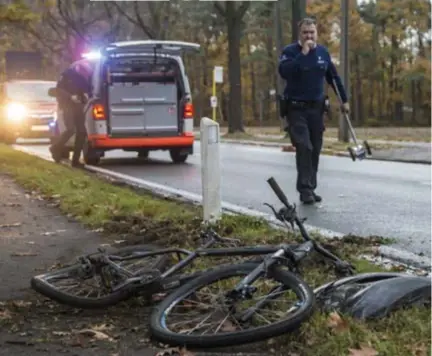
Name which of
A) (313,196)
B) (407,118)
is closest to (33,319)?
(313,196)

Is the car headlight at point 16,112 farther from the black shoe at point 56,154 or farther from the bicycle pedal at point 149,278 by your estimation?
the bicycle pedal at point 149,278

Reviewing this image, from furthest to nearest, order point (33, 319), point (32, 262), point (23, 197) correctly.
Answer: point (23, 197) < point (32, 262) < point (33, 319)

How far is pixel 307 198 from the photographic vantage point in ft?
31.1

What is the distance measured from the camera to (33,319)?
4.58 meters

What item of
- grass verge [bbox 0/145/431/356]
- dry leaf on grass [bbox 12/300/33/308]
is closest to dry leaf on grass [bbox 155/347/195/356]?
grass verge [bbox 0/145/431/356]

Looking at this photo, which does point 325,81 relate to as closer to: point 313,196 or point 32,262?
point 313,196

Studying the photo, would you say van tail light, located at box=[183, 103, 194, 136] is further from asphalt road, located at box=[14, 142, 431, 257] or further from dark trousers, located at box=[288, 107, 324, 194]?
dark trousers, located at box=[288, 107, 324, 194]

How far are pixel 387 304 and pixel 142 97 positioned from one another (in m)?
12.9

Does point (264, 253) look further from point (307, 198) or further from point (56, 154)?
point (56, 154)

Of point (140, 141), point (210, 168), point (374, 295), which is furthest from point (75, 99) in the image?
point (374, 295)

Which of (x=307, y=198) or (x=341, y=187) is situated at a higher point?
(x=307, y=198)

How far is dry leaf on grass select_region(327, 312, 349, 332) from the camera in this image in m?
3.96

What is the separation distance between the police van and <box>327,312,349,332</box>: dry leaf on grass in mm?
12367

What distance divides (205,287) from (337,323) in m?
0.70
